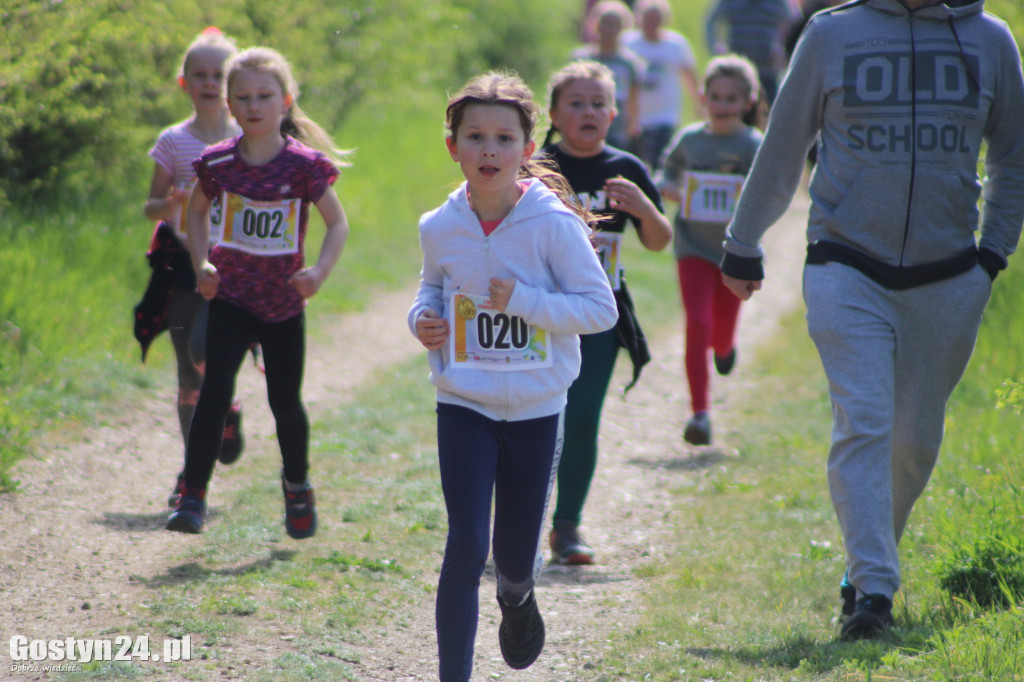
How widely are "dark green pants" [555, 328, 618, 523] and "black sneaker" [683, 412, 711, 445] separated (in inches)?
78.0

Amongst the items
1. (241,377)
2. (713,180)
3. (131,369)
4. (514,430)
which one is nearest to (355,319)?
(241,377)

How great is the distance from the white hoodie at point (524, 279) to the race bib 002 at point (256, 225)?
142 centimetres

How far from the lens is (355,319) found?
32.0ft

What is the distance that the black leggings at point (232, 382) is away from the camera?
15.7 feet

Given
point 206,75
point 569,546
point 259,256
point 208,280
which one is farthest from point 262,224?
point 569,546

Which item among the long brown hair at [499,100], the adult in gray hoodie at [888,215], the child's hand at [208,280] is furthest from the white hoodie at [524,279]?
the child's hand at [208,280]

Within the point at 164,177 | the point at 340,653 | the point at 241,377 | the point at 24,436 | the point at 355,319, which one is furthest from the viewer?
the point at 355,319

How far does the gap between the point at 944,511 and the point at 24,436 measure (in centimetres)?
423

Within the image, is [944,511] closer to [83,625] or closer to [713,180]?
[713,180]

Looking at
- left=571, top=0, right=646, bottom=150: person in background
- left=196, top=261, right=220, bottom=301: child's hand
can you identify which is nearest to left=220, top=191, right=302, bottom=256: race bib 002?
left=196, top=261, right=220, bottom=301: child's hand

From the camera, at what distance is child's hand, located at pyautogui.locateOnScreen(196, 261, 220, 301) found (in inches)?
189

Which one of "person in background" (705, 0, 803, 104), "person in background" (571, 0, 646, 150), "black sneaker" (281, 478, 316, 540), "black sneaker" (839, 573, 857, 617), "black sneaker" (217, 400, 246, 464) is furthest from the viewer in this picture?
"person in background" (705, 0, 803, 104)

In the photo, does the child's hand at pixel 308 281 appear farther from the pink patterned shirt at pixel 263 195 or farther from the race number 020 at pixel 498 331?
the race number 020 at pixel 498 331

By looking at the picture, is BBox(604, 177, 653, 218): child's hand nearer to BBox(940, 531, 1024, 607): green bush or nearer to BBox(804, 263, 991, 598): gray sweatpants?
BBox(804, 263, 991, 598): gray sweatpants
